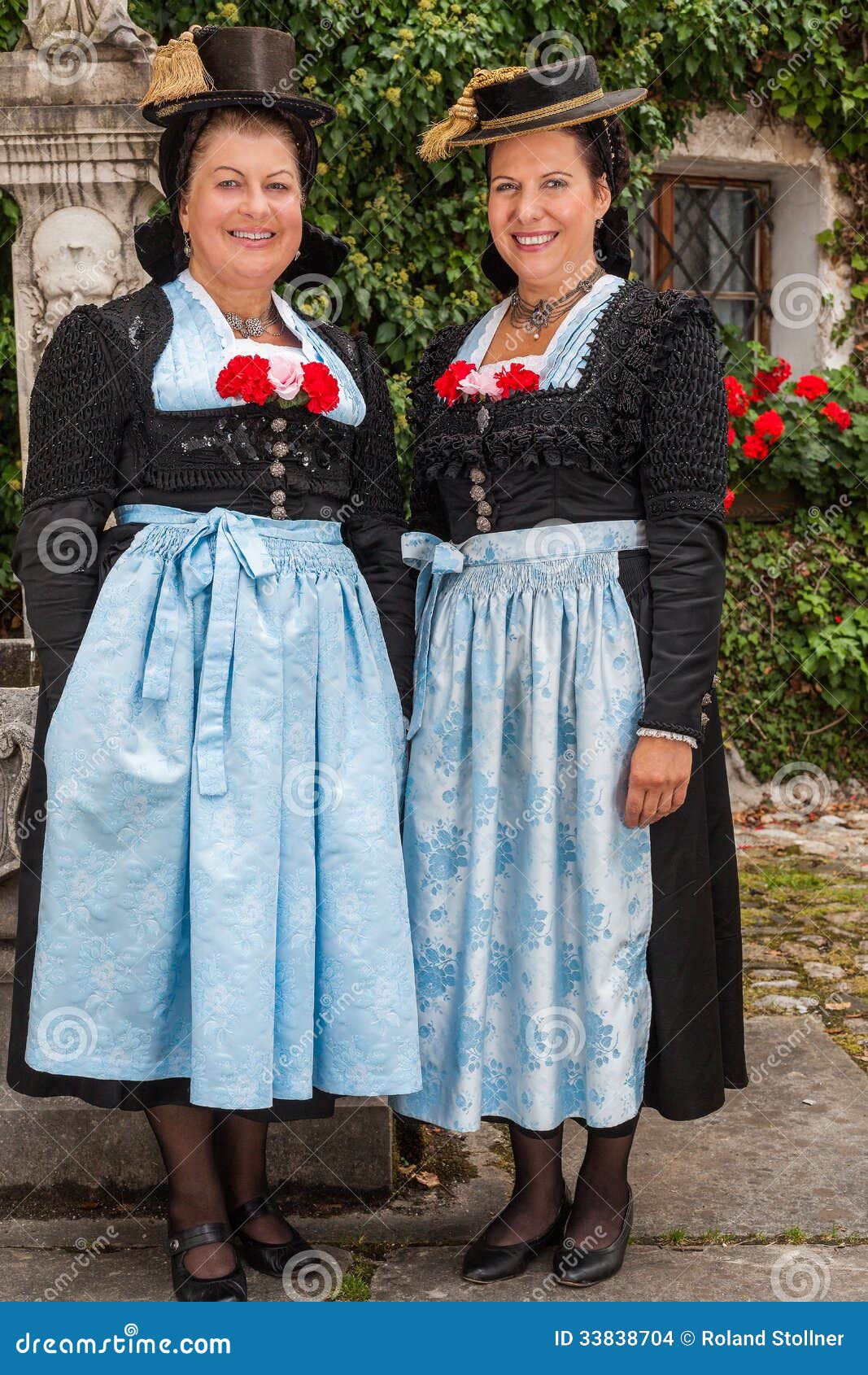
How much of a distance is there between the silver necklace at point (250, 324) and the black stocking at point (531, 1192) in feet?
4.65

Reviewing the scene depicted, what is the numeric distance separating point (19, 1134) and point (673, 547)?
5.36ft

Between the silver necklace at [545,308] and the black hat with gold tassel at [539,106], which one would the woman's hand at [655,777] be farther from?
the black hat with gold tassel at [539,106]

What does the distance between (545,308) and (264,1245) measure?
168cm

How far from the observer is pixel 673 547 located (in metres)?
2.23

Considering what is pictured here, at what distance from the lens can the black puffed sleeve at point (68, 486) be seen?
219cm

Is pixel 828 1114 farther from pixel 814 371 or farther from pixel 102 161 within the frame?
pixel 814 371

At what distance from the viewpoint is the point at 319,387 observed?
2.23m

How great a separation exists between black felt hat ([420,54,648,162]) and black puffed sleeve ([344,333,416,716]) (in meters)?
0.45

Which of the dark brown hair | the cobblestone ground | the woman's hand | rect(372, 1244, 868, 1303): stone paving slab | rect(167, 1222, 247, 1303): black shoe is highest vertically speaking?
the dark brown hair

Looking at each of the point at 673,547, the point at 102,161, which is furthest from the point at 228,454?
the point at 102,161

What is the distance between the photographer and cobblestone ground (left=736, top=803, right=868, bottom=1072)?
3.80m

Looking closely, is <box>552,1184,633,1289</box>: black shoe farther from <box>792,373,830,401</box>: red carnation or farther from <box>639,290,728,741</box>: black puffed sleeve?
<box>792,373,830,401</box>: red carnation

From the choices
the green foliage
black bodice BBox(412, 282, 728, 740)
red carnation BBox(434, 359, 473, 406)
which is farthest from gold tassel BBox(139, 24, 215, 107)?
the green foliage

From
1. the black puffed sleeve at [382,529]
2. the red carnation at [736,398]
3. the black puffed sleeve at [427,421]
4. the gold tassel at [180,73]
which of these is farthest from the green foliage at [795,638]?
the gold tassel at [180,73]
